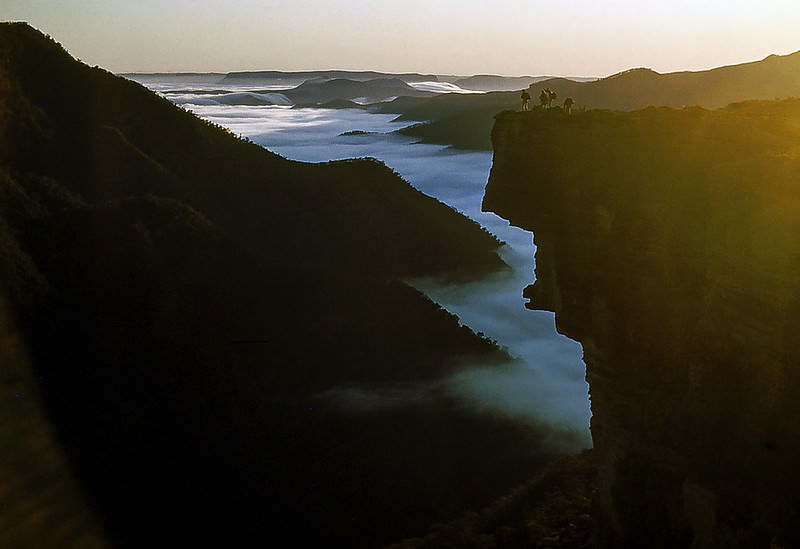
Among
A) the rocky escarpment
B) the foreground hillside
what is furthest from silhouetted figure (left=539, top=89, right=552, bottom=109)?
the foreground hillside

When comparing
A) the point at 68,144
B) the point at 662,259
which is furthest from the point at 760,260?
the point at 68,144

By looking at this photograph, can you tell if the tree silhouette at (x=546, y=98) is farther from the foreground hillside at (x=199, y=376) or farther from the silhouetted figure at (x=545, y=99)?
the foreground hillside at (x=199, y=376)

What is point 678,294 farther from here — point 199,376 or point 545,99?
point 199,376

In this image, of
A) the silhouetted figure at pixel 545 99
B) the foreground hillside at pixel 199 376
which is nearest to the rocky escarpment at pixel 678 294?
the silhouetted figure at pixel 545 99

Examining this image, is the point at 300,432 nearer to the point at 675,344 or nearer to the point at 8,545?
the point at 8,545

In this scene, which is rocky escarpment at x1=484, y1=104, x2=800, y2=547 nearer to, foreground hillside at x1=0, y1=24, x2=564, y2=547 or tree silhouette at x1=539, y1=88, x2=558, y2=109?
tree silhouette at x1=539, y1=88, x2=558, y2=109
